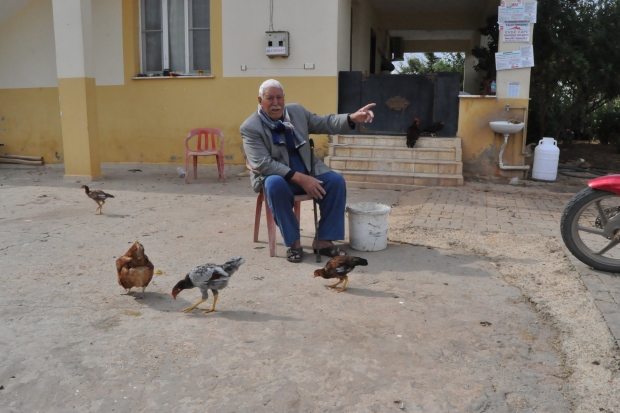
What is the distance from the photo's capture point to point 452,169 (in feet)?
27.0

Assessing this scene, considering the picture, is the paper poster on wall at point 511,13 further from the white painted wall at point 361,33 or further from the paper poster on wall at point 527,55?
the white painted wall at point 361,33

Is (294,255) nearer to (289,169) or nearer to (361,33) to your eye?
(289,169)

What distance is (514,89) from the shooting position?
864 cm

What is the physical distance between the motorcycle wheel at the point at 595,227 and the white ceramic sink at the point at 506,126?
4.51 meters

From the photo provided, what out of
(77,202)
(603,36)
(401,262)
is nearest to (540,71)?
(603,36)

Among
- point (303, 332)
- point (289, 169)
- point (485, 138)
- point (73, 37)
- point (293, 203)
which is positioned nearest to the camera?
point (303, 332)

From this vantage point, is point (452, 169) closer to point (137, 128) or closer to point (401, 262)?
point (401, 262)

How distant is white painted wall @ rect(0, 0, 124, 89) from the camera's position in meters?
9.98

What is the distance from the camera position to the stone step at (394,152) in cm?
852

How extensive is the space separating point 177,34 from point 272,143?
6.42m

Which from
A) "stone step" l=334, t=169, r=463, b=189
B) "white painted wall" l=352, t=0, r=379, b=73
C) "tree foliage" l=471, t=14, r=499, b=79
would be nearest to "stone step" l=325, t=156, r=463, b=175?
"stone step" l=334, t=169, r=463, b=189

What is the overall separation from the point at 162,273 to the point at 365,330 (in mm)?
1856

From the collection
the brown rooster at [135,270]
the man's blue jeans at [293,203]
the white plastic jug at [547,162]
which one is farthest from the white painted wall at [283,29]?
the brown rooster at [135,270]

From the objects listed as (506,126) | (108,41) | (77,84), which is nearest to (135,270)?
(77,84)
